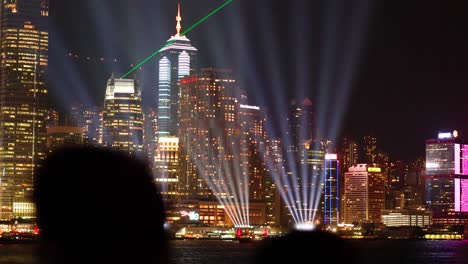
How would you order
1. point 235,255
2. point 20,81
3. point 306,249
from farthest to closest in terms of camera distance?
point 20,81 < point 235,255 < point 306,249

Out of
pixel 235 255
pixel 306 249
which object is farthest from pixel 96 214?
pixel 235 255

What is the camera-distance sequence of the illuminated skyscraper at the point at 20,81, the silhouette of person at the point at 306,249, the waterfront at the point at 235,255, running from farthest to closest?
the illuminated skyscraper at the point at 20,81
the waterfront at the point at 235,255
the silhouette of person at the point at 306,249

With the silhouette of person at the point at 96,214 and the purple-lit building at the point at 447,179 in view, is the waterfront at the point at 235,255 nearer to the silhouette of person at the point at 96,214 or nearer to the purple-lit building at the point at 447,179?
the purple-lit building at the point at 447,179

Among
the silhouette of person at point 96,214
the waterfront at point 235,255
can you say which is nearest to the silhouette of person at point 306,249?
the silhouette of person at point 96,214

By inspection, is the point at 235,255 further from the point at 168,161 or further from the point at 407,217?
the point at 407,217

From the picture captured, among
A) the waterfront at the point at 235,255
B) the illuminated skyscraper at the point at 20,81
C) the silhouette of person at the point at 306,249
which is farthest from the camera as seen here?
the illuminated skyscraper at the point at 20,81

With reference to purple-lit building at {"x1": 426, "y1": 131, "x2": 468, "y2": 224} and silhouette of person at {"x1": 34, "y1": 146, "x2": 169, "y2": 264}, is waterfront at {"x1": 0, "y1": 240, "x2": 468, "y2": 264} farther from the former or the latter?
silhouette of person at {"x1": 34, "y1": 146, "x2": 169, "y2": 264}

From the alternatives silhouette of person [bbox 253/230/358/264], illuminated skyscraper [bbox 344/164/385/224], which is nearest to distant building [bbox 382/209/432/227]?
illuminated skyscraper [bbox 344/164/385/224]
